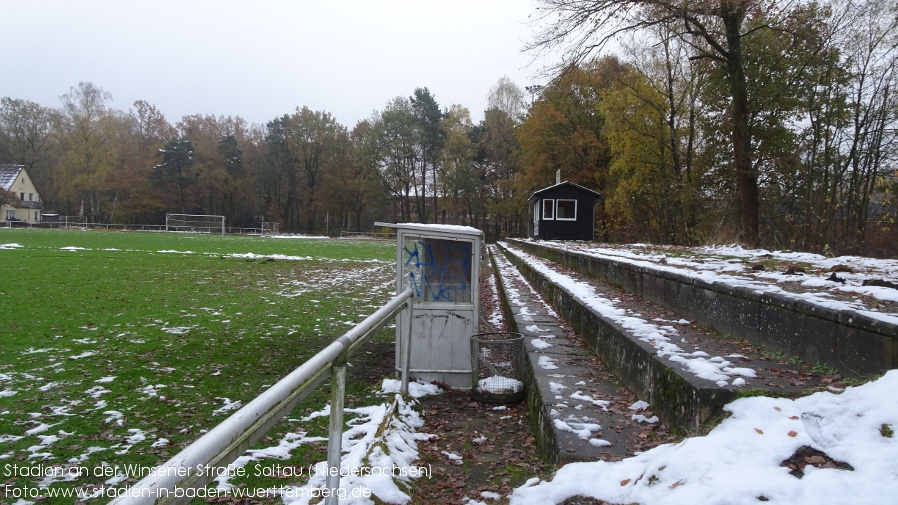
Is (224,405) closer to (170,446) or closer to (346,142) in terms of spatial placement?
(170,446)

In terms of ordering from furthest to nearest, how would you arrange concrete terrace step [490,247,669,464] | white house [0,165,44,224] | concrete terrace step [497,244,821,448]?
white house [0,165,44,224] < concrete terrace step [490,247,669,464] < concrete terrace step [497,244,821,448]

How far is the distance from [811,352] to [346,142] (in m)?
65.3

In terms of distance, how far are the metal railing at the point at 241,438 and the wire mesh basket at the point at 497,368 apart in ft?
9.15

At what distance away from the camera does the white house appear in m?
59.5

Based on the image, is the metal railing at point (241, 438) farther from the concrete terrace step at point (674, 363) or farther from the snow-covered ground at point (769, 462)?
the concrete terrace step at point (674, 363)

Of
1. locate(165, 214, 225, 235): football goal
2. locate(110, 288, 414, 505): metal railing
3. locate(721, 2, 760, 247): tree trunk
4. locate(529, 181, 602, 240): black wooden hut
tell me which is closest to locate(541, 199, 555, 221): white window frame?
locate(529, 181, 602, 240): black wooden hut

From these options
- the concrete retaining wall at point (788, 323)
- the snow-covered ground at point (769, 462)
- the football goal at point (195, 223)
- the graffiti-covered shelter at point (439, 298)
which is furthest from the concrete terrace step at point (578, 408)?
the football goal at point (195, 223)

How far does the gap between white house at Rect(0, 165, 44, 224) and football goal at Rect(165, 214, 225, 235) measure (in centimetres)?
1622

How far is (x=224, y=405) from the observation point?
15.9 feet

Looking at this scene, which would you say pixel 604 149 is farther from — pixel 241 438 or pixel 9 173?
pixel 9 173

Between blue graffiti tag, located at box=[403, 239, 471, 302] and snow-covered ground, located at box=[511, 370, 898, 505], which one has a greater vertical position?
blue graffiti tag, located at box=[403, 239, 471, 302]

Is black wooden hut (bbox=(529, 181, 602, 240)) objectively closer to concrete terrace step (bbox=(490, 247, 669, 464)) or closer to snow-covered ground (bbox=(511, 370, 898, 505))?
concrete terrace step (bbox=(490, 247, 669, 464))

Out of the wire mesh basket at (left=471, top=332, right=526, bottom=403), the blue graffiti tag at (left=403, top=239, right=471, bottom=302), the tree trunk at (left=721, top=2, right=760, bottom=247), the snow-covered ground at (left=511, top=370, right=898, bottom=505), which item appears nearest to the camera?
the snow-covered ground at (left=511, top=370, right=898, bottom=505)

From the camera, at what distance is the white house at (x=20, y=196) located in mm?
59469
